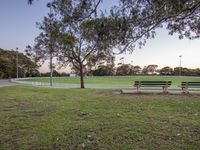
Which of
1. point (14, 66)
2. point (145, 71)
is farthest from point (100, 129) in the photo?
point (145, 71)

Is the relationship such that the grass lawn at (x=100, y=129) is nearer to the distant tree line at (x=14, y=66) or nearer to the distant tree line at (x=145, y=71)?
the distant tree line at (x=14, y=66)

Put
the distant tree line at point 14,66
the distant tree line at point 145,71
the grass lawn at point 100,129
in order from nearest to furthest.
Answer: the grass lawn at point 100,129 → the distant tree line at point 14,66 → the distant tree line at point 145,71

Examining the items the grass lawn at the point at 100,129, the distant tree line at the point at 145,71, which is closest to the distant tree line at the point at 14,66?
the distant tree line at the point at 145,71

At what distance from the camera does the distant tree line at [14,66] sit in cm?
5883

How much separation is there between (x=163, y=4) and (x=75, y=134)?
12.8 feet

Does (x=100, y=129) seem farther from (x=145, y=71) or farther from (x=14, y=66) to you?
(x=145, y=71)

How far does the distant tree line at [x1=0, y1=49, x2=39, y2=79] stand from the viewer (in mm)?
58831

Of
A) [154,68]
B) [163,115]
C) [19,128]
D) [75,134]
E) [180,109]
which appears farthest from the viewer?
[154,68]

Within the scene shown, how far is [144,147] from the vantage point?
5625 millimetres

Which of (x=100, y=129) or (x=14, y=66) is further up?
(x=14, y=66)

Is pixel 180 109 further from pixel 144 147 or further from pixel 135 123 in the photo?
pixel 144 147

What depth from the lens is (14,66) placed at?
6262 centimetres

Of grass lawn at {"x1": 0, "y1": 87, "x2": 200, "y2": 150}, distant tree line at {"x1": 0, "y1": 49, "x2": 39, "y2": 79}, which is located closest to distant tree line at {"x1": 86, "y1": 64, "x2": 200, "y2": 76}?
distant tree line at {"x1": 0, "y1": 49, "x2": 39, "y2": 79}

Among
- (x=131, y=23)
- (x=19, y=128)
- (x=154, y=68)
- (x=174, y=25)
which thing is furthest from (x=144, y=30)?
(x=154, y=68)
